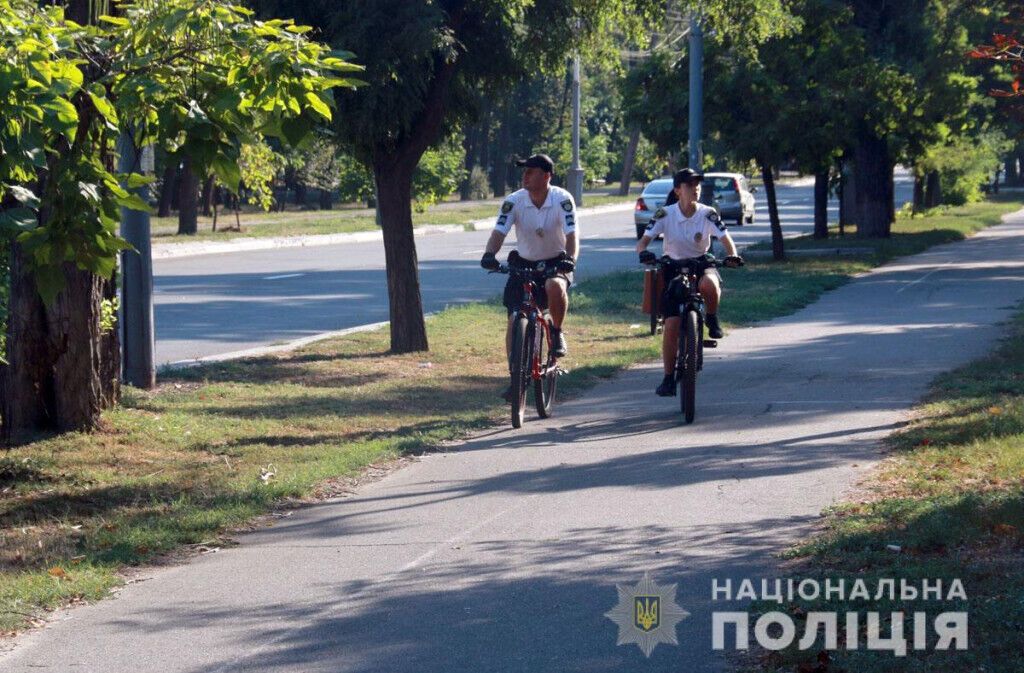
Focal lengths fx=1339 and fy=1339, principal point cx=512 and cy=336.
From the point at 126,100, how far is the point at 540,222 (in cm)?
453

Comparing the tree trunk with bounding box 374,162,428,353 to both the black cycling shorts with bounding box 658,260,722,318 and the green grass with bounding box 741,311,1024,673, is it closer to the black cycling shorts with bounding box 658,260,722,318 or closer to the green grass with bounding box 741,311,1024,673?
the black cycling shorts with bounding box 658,260,722,318

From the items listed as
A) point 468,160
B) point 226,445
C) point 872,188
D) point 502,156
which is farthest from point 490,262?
point 468,160

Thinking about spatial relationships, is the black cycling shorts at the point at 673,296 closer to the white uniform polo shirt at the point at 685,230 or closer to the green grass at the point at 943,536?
the white uniform polo shirt at the point at 685,230

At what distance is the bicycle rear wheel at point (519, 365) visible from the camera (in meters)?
9.86

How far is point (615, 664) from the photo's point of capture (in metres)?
4.97

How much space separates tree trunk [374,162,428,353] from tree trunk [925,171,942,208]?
126 feet

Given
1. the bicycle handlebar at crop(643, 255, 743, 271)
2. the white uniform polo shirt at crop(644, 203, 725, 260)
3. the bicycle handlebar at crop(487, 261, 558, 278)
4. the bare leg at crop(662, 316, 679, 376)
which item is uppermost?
the white uniform polo shirt at crop(644, 203, 725, 260)

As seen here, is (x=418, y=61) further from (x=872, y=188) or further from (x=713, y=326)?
(x=872, y=188)

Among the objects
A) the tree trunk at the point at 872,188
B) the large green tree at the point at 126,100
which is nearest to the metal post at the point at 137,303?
the large green tree at the point at 126,100

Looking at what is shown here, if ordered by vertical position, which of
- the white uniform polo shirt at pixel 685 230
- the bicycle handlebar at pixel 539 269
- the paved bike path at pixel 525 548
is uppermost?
the white uniform polo shirt at pixel 685 230

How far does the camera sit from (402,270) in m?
14.0

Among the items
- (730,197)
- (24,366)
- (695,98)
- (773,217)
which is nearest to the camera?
(24,366)

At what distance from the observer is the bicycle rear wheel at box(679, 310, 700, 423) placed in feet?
32.3

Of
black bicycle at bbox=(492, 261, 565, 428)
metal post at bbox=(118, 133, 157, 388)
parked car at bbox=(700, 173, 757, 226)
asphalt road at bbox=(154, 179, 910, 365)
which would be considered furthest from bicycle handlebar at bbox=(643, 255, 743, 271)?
parked car at bbox=(700, 173, 757, 226)
